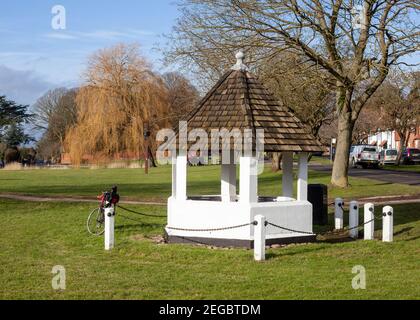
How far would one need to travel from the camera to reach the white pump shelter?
13414mm

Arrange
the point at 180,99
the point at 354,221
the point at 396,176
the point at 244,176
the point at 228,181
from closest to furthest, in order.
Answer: the point at 244,176, the point at 354,221, the point at 228,181, the point at 396,176, the point at 180,99

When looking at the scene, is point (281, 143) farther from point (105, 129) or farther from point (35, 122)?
point (35, 122)

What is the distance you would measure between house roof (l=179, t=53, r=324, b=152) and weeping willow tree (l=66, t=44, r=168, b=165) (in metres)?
42.1

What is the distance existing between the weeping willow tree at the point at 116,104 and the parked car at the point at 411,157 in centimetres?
2497

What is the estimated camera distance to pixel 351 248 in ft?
44.0

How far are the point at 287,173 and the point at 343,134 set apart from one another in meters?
13.9

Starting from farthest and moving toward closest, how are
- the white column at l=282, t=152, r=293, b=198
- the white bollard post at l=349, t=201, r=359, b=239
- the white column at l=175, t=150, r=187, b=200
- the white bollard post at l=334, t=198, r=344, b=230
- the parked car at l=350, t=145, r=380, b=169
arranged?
the parked car at l=350, t=145, r=380, b=169 < the white bollard post at l=334, t=198, r=344, b=230 < the white bollard post at l=349, t=201, r=359, b=239 < the white column at l=282, t=152, r=293, b=198 < the white column at l=175, t=150, r=187, b=200

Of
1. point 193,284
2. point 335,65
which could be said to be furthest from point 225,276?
point 335,65

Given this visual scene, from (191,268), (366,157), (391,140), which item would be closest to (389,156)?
(366,157)

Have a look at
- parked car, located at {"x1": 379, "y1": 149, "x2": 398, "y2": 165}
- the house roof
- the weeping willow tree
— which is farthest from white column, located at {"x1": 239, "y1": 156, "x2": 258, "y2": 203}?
parked car, located at {"x1": 379, "y1": 149, "x2": 398, "y2": 165}

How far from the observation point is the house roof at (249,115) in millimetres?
13852

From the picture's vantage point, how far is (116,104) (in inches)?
2266

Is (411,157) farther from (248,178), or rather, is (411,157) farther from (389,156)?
(248,178)

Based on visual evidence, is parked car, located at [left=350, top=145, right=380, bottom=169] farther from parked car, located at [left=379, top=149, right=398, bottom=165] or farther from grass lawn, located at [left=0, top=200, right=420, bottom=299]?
grass lawn, located at [left=0, top=200, right=420, bottom=299]
